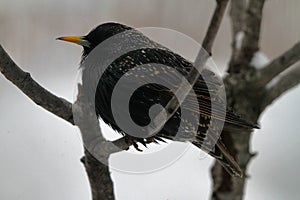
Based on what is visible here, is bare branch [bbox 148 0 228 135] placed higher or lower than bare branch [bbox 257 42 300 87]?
higher

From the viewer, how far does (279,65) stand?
1.98m

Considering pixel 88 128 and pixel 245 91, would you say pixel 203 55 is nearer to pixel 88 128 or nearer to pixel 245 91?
pixel 88 128

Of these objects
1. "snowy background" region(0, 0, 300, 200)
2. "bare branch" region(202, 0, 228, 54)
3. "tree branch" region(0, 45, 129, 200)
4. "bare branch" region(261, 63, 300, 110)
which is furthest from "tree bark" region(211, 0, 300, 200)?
"bare branch" region(202, 0, 228, 54)

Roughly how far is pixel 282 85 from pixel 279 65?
0.54 feet

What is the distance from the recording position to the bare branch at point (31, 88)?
1579mm

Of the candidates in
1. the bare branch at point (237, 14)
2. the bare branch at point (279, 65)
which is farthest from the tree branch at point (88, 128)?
the bare branch at point (237, 14)

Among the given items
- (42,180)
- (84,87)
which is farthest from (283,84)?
(42,180)

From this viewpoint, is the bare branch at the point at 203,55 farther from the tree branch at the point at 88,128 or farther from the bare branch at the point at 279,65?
the bare branch at the point at 279,65

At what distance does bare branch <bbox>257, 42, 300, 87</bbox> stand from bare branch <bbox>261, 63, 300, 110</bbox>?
55 mm

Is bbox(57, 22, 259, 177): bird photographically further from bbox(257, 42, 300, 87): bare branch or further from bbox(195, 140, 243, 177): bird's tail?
bbox(257, 42, 300, 87): bare branch

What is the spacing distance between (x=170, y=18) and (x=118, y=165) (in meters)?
1.16

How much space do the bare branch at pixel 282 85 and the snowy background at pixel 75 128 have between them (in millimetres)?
600

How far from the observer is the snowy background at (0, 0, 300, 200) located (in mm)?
2617

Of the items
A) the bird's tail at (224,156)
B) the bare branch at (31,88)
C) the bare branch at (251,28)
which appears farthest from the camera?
the bare branch at (251,28)
